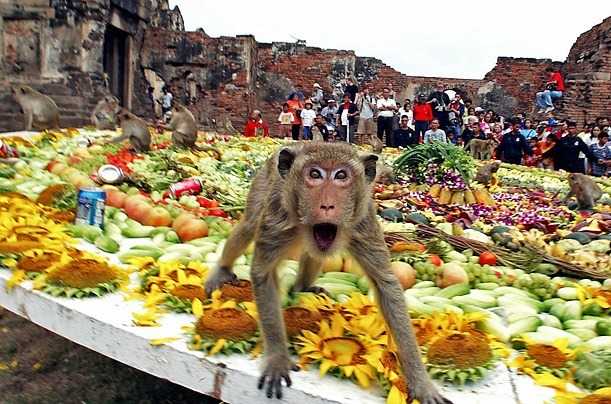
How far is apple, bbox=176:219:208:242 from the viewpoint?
4.44 meters

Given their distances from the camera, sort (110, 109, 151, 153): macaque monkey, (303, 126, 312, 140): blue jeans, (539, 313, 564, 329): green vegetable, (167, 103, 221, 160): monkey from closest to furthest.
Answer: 1. (539, 313, 564, 329): green vegetable
2. (110, 109, 151, 153): macaque monkey
3. (167, 103, 221, 160): monkey
4. (303, 126, 312, 140): blue jeans

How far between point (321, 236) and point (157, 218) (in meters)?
2.56

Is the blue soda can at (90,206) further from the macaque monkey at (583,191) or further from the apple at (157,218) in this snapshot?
the macaque monkey at (583,191)

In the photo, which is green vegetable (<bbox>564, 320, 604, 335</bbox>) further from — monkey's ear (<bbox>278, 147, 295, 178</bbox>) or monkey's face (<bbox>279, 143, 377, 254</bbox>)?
monkey's ear (<bbox>278, 147, 295, 178</bbox>)

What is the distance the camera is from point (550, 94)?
2008 centimetres

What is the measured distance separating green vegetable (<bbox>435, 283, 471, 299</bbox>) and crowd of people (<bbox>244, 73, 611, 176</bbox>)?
9.52m

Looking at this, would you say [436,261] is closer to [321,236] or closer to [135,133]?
[321,236]

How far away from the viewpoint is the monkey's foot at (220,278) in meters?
3.37

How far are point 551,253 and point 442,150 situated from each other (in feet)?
10.6

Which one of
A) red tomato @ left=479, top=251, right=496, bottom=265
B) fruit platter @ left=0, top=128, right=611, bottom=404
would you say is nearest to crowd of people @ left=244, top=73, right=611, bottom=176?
fruit platter @ left=0, top=128, right=611, bottom=404

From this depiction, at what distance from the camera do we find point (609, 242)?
4.74 m

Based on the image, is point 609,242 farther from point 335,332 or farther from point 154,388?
point 154,388

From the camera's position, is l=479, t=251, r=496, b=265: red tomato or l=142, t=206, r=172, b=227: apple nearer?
l=479, t=251, r=496, b=265: red tomato

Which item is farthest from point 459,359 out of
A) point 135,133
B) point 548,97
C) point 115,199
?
point 548,97
